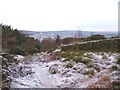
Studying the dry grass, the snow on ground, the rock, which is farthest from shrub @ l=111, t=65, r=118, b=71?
the rock

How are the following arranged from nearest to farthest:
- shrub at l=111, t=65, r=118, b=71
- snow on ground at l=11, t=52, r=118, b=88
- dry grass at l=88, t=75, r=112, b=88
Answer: dry grass at l=88, t=75, r=112, b=88
snow on ground at l=11, t=52, r=118, b=88
shrub at l=111, t=65, r=118, b=71

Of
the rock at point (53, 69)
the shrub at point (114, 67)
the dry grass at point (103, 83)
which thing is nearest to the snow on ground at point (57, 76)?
the rock at point (53, 69)

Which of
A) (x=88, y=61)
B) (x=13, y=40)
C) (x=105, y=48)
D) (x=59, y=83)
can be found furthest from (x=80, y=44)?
(x=59, y=83)

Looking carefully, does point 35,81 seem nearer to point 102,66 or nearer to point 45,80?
point 45,80

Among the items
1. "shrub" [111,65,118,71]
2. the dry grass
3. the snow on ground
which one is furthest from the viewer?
"shrub" [111,65,118,71]

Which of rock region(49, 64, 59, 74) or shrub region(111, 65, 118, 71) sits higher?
shrub region(111, 65, 118, 71)

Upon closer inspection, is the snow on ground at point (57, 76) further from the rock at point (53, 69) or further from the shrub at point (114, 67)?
the shrub at point (114, 67)

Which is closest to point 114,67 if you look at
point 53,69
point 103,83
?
point 53,69

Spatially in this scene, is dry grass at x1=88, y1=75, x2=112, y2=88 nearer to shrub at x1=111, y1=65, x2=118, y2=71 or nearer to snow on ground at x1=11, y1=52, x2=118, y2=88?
snow on ground at x1=11, y1=52, x2=118, y2=88

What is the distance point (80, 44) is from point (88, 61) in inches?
297

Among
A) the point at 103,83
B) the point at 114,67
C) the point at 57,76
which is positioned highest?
the point at 114,67

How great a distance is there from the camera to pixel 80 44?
2136 cm

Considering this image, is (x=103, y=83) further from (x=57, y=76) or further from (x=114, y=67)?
(x=114, y=67)

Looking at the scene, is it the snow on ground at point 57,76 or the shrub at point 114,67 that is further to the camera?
the shrub at point 114,67
